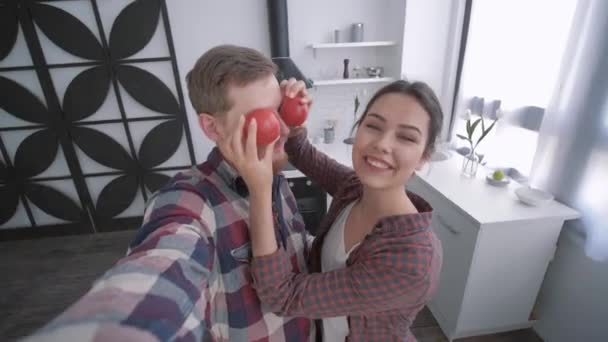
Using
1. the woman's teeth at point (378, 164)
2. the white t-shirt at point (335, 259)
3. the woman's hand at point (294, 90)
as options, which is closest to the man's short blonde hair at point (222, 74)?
the woman's hand at point (294, 90)

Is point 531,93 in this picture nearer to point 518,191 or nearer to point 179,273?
point 518,191

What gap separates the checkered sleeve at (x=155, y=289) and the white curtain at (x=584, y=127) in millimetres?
1656

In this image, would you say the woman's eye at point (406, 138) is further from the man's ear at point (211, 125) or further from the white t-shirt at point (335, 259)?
the man's ear at point (211, 125)

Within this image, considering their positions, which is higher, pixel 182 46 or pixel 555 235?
pixel 182 46

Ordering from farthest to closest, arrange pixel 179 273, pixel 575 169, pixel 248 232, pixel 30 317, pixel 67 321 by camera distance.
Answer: pixel 30 317 < pixel 575 169 < pixel 248 232 < pixel 179 273 < pixel 67 321

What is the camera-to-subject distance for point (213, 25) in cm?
229

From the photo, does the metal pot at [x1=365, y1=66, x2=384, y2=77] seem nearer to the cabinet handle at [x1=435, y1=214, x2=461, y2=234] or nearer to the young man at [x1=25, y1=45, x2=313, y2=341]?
the cabinet handle at [x1=435, y1=214, x2=461, y2=234]

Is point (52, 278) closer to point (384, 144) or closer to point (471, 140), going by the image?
point (384, 144)

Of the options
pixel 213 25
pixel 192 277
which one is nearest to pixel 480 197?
pixel 192 277

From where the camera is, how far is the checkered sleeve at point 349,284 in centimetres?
56

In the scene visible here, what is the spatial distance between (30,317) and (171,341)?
8.12 ft

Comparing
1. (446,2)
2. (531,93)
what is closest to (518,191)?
(531,93)

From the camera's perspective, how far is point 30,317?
6.31 ft

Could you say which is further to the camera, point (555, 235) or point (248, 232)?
point (555, 235)
